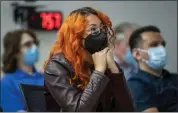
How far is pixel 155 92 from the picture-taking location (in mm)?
1977

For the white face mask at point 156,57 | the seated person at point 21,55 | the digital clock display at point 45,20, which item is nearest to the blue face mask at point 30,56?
the seated person at point 21,55

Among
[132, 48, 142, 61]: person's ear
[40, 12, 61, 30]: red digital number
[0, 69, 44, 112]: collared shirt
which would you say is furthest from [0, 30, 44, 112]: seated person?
[40, 12, 61, 30]: red digital number

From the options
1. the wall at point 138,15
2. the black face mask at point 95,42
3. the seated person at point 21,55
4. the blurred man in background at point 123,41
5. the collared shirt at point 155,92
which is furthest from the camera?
the wall at point 138,15

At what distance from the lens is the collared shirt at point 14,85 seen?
2201 mm

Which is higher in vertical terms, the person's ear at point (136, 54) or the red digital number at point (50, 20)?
the person's ear at point (136, 54)

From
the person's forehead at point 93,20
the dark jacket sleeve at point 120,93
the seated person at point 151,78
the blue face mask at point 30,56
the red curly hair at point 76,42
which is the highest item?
the person's forehead at point 93,20

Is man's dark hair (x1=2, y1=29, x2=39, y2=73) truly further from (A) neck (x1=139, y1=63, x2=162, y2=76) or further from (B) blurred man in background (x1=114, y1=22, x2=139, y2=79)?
(A) neck (x1=139, y1=63, x2=162, y2=76)

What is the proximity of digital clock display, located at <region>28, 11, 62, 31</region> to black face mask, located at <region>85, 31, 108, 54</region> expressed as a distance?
2.38 metres

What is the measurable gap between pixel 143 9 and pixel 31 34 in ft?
3.11

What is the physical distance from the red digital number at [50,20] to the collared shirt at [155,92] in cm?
187

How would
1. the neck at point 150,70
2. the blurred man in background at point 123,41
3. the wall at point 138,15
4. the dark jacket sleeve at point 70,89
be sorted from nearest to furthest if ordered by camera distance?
1. the dark jacket sleeve at point 70,89
2. the neck at point 150,70
3. the blurred man in background at point 123,41
4. the wall at point 138,15

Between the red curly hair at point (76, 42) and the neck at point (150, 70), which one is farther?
the neck at point (150, 70)

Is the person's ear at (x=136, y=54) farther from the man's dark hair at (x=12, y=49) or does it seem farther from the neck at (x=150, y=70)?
the man's dark hair at (x=12, y=49)

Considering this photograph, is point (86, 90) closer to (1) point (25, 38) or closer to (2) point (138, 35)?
(2) point (138, 35)
